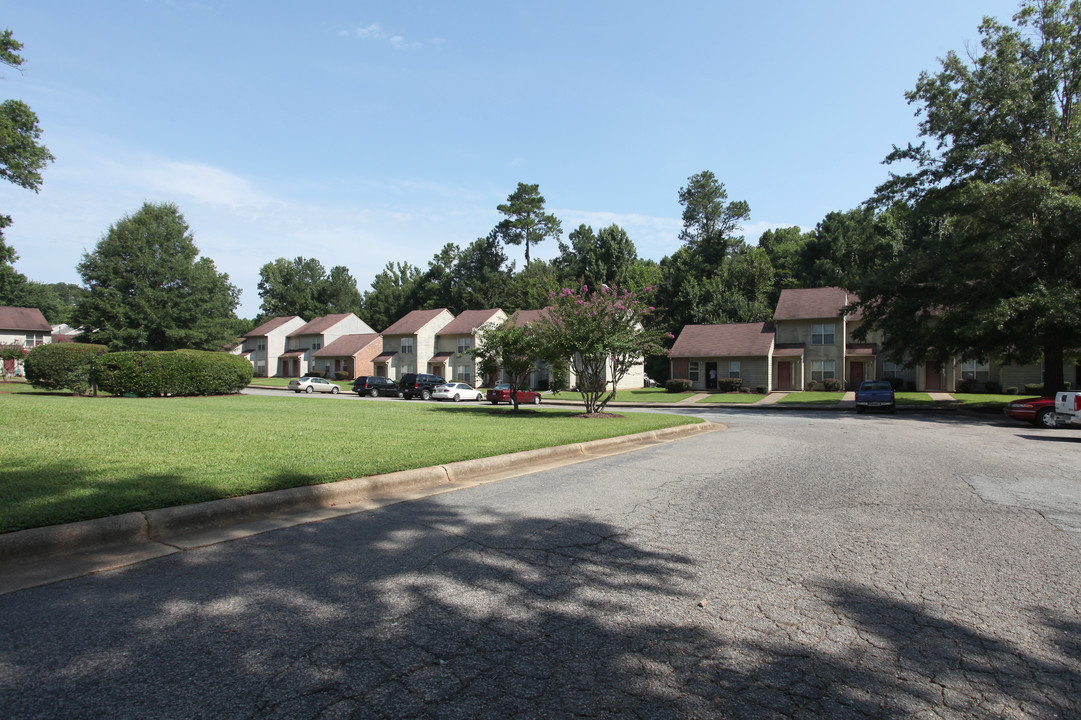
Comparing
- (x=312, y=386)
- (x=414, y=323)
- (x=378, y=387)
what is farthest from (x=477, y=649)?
(x=414, y=323)

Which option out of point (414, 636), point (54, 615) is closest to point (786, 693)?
point (414, 636)

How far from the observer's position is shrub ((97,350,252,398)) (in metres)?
25.2

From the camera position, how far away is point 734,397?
41781 millimetres

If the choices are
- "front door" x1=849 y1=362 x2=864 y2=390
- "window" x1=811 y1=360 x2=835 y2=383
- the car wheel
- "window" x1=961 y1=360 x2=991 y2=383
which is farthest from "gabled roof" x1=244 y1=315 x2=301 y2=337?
the car wheel

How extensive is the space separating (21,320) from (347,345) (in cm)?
3372

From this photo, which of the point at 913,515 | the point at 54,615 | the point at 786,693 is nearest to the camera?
the point at 786,693

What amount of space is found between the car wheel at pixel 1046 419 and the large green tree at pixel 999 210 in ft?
14.2

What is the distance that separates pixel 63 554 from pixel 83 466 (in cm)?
316

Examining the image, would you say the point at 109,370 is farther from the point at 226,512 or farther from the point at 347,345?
the point at 347,345

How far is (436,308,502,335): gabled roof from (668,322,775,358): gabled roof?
18154 millimetres

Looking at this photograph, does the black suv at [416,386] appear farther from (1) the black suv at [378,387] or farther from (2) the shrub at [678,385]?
(2) the shrub at [678,385]

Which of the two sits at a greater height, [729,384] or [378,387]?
[729,384]

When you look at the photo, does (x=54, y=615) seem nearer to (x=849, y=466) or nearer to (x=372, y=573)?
(x=372, y=573)

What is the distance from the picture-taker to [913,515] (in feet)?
22.4
